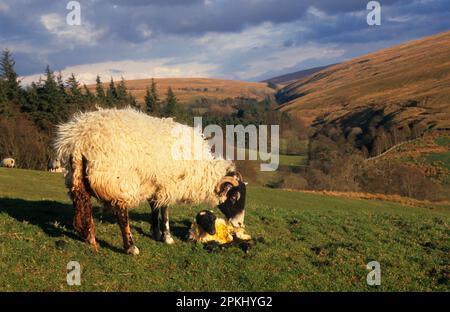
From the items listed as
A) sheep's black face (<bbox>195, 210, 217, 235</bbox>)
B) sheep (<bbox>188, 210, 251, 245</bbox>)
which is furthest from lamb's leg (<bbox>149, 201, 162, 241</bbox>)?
sheep's black face (<bbox>195, 210, 217, 235</bbox>)

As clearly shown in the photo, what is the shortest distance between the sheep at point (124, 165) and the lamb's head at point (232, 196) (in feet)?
2.82

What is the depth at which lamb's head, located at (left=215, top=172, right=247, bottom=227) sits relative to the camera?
13.1 metres

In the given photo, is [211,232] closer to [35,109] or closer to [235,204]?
[235,204]

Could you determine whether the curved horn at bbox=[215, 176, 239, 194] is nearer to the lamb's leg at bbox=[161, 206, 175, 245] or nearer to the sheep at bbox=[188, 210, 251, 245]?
the sheep at bbox=[188, 210, 251, 245]

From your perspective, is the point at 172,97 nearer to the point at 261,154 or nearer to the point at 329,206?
the point at 261,154

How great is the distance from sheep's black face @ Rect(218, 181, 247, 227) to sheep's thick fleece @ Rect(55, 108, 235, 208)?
1.30m

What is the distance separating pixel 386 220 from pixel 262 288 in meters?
10.2

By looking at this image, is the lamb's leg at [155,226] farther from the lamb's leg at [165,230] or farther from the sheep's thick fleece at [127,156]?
the sheep's thick fleece at [127,156]

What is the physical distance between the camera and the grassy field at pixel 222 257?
926cm

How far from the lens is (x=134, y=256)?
34.6 ft

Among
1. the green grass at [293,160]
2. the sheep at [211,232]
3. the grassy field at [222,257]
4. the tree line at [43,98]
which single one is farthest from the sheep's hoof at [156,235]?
the green grass at [293,160]
